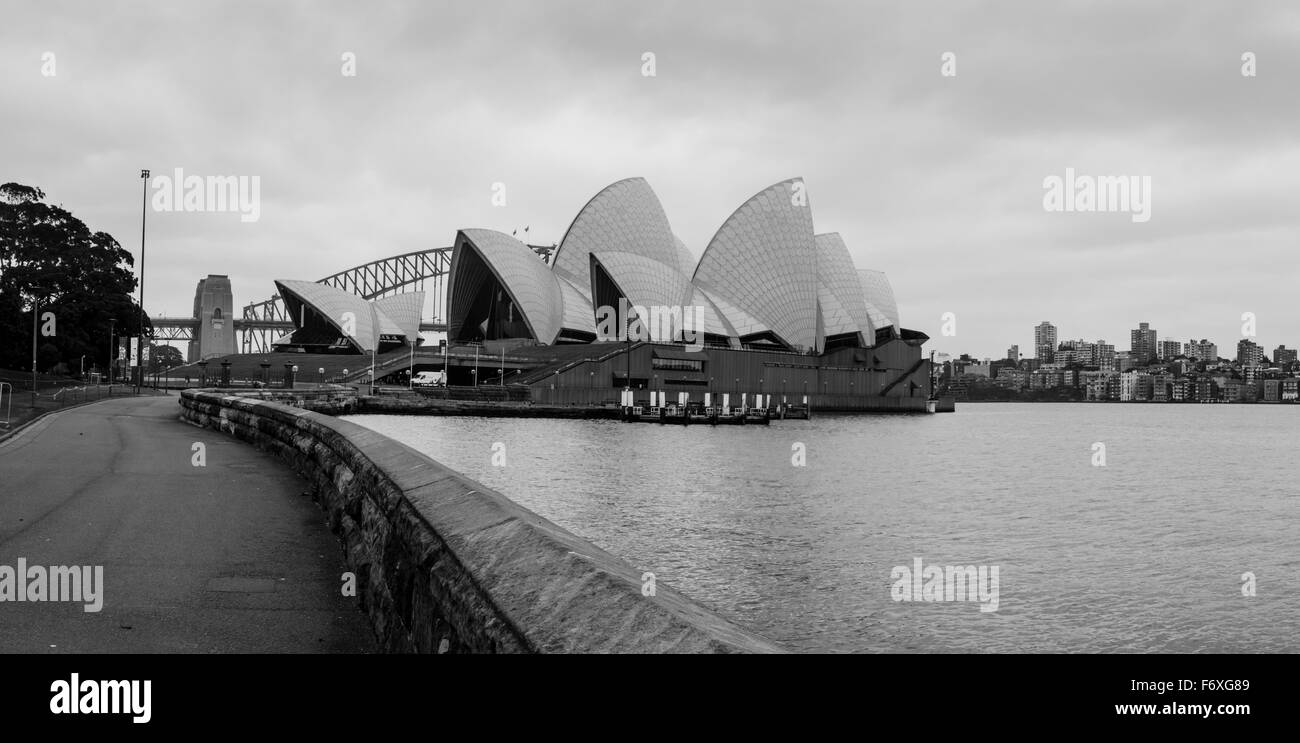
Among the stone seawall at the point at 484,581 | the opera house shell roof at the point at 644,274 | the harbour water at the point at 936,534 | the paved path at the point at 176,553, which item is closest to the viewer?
the stone seawall at the point at 484,581

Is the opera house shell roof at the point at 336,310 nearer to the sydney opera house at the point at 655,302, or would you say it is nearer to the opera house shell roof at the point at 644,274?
the sydney opera house at the point at 655,302

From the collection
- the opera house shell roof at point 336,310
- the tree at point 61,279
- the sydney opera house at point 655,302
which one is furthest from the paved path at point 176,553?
the opera house shell roof at point 336,310

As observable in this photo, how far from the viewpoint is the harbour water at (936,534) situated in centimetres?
1648

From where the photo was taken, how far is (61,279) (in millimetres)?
71125

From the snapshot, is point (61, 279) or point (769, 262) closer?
point (61, 279)

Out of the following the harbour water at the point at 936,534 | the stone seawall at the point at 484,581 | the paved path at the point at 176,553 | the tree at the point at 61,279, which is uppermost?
the tree at the point at 61,279

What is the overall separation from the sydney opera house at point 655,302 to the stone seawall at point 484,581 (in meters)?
97.4

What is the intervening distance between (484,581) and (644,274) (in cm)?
11347

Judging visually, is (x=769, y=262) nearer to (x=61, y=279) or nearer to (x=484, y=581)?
(x=61, y=279)

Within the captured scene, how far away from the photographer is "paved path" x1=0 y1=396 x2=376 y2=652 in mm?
5750

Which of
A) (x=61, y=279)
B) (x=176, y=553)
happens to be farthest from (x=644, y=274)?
(x=176, y=553)

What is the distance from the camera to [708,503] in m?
32.2
